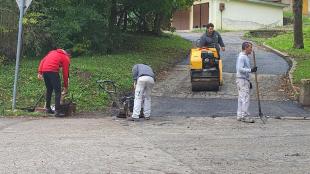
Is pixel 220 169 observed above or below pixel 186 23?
below

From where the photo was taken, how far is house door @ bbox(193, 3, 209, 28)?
51.4m

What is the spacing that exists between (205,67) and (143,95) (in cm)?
353

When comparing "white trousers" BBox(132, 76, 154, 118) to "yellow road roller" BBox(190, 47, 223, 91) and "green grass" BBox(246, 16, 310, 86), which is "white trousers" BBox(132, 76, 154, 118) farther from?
"green grass" BBox(246, 16, 310, 86)

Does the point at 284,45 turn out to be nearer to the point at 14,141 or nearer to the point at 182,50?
the point at 182,50

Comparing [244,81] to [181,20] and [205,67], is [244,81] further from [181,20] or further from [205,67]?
[181,20]

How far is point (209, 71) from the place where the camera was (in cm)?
1623

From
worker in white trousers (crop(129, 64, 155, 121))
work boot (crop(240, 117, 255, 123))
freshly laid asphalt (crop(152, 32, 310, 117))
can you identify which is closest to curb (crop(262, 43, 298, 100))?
freshly laid asphalt (crop(152, 32, 310, 117))

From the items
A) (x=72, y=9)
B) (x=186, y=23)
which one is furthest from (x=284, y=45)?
(x=186, y=23)

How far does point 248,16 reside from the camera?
51.3 metres

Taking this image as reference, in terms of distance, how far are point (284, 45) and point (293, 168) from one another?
22.1 meters

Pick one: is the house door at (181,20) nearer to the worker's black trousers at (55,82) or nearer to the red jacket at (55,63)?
the red jacket at (55,63)

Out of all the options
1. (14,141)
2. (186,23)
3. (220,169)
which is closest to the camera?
(220,169)

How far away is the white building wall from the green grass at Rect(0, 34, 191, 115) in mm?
25496

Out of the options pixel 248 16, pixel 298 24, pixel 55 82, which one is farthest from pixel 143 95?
pixel 248 16
